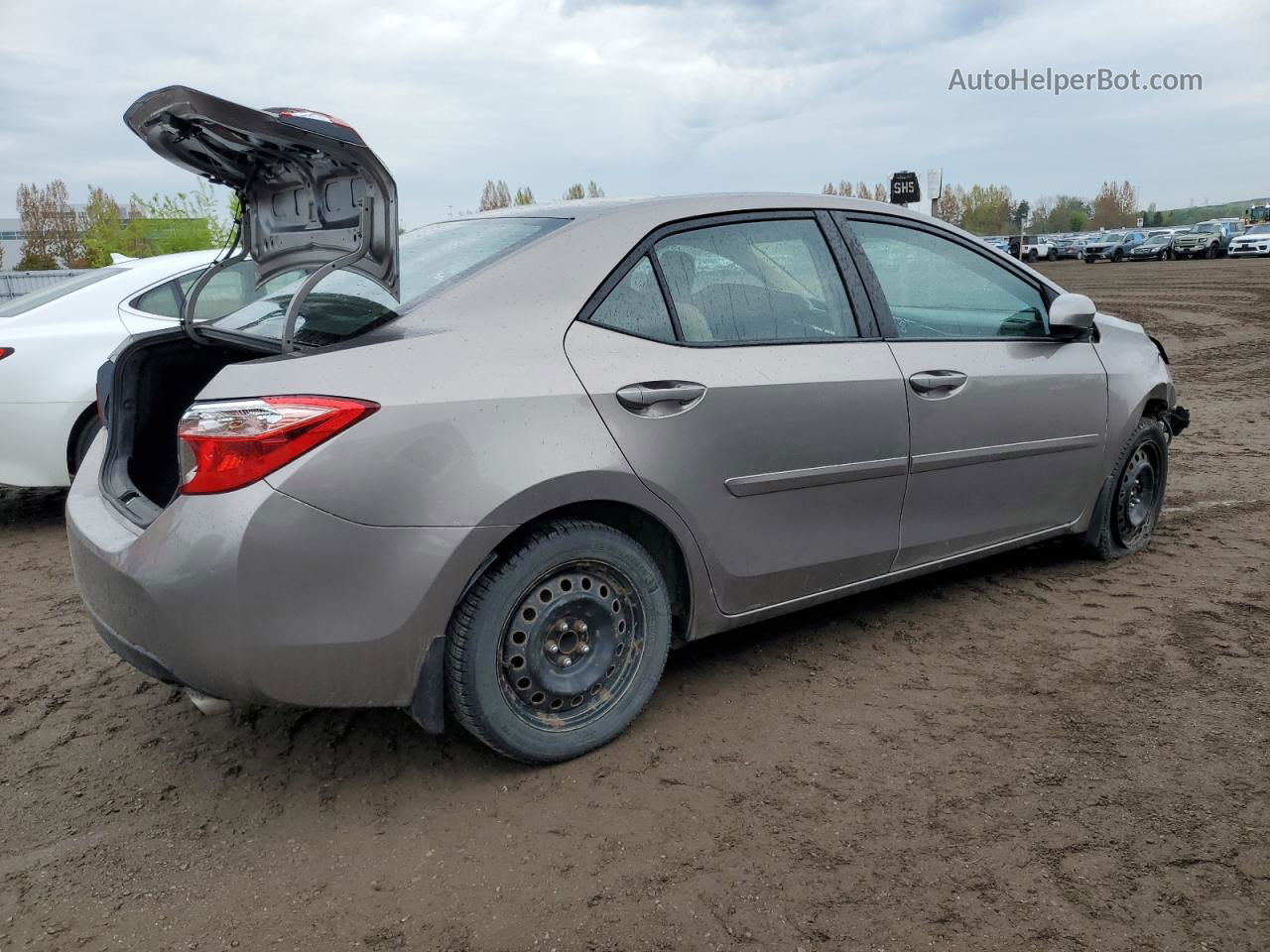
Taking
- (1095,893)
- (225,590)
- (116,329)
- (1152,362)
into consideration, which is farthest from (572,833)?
(116,329)

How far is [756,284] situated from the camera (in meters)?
3.34

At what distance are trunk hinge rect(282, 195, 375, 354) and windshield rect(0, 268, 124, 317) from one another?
390 cm

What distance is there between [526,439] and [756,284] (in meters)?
1.08

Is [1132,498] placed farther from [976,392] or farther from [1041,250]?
[1041,250]

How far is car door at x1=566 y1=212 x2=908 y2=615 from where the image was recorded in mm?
2938

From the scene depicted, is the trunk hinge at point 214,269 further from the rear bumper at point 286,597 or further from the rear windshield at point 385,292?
the rear bumper at point 286,597

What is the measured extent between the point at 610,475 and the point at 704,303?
2.31 ft

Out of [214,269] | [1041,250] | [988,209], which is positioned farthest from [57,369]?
[988,209]

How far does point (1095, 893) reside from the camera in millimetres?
2322

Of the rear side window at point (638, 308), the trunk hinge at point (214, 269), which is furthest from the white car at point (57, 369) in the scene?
the rear side window at point (638, 308)

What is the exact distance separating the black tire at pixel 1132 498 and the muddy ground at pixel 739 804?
508 millimetres

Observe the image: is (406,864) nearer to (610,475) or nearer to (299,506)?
(299,506)

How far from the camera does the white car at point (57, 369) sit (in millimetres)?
5402

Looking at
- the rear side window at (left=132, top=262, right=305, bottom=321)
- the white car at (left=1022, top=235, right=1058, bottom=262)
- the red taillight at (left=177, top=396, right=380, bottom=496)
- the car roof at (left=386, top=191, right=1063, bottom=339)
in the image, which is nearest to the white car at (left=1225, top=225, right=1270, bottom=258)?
the white car at (left=1022, top=235, right=1058, bottom=262)
